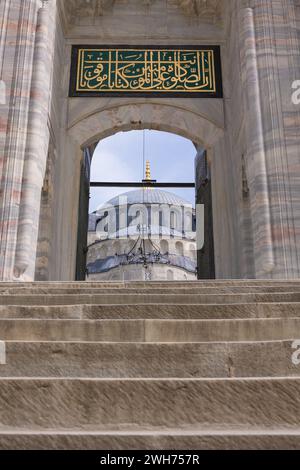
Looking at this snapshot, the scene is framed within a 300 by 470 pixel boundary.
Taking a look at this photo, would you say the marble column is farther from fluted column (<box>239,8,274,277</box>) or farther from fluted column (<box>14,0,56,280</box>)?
fluted column (<box>239,8,274,277</box>)

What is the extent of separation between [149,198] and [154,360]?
3597 cm

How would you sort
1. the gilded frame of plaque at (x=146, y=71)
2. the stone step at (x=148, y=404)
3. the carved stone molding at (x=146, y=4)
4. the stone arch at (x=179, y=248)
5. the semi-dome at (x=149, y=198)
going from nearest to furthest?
the stone step at (x=148, y=404), the gilded frame of plaque at (x=146, y=71), the carved stone molding at (x=146, y=4), the stone arch at (x=179, y=248), the semi-dome at (x=149, y=198)

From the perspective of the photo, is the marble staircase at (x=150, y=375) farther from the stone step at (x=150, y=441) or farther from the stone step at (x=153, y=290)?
the stone step at (x=153, y=290)

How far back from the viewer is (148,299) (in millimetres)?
3998

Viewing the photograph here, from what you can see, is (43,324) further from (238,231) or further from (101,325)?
(238,231)

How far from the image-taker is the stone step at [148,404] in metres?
2.11

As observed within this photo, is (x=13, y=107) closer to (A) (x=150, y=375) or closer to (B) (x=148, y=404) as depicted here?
(A) (x=150, y=375)

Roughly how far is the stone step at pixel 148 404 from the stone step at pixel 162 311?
129 cm

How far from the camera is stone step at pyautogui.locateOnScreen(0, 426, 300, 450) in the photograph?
1.85 m

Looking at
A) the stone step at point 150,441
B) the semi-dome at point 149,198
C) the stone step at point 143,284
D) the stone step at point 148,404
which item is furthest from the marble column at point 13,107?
the semi-dome at point 149,198

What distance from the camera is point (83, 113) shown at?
9.62 m

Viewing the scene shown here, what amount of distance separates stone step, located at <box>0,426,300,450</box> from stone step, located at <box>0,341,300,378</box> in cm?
71
